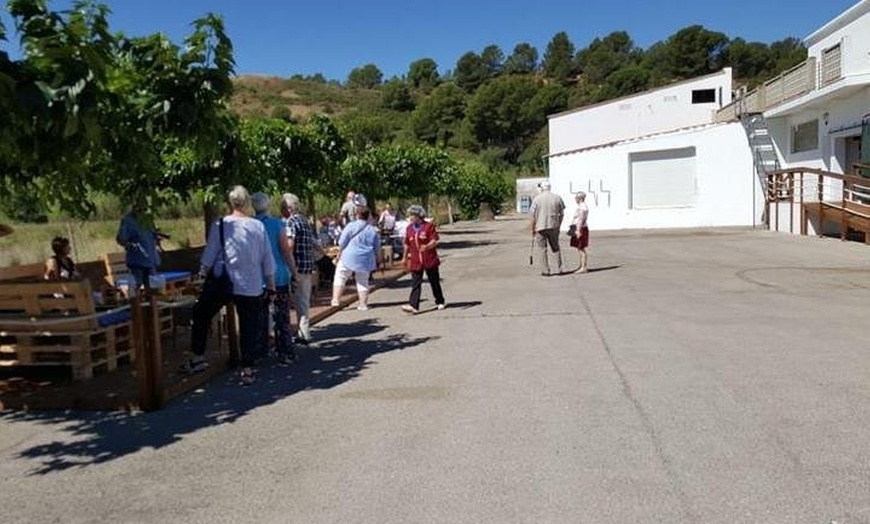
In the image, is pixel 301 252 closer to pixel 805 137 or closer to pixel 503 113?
pixel 805 137

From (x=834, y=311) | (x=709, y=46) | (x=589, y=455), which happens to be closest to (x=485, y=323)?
(x=834, y=311)

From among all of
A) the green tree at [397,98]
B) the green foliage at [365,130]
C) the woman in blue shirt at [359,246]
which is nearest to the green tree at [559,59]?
the green tree at [397,98]

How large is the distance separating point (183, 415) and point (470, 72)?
415ft

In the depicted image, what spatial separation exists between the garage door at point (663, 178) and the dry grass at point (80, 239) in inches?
722

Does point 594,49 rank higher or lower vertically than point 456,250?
higher

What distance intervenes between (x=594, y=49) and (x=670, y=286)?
122124 millimetres

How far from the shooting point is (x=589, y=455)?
16.5ft

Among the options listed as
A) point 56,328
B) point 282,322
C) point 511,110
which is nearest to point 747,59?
point 511,110

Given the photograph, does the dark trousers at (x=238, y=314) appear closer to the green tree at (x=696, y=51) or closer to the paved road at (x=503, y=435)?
the paved road at (x=503, y=435)

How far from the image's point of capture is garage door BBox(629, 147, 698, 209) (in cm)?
3478

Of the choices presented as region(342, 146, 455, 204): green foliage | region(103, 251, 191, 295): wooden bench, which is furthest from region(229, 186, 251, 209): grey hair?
region(342, 146, 455, 204): green foliage

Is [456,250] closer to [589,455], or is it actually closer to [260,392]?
[260,392]

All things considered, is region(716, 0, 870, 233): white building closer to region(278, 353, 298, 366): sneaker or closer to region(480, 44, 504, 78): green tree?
region(278, 353, 298, 366): sneaker

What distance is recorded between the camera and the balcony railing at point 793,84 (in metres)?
26.4
